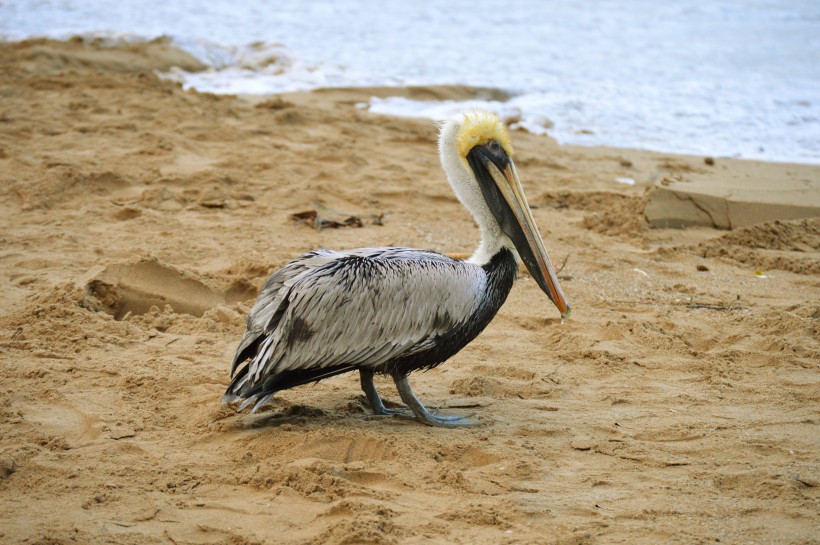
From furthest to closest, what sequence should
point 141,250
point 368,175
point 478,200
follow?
point 368,175, point 141,250, point 478,200

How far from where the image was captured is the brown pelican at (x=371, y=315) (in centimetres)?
417

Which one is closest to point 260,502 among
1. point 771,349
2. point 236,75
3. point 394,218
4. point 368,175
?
point 771,349

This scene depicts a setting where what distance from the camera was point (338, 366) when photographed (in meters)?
4.24

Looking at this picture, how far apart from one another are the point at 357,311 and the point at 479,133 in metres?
1.20

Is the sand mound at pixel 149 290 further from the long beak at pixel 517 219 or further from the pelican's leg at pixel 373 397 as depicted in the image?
the long beak at pixel 517 219

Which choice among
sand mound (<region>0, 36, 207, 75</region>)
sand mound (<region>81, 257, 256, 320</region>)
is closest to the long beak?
sand mound (<region>81, 257, 256, 320</region>)

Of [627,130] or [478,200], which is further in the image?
[627,130]

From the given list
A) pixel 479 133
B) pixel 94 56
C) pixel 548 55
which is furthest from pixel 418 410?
pixel 548 55

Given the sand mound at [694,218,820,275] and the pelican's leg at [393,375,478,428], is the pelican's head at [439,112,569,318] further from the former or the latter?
the sand mound at [694,218,820,275]

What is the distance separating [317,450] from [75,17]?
15.0m

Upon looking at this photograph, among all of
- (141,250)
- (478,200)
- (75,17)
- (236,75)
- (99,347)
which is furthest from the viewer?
(75,17)

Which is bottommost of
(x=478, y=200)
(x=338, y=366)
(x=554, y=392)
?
(x=554, y=392)

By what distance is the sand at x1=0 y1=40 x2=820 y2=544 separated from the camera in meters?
3.53

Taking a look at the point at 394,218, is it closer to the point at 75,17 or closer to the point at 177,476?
the point at 177,476
